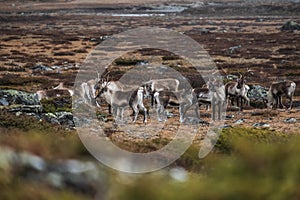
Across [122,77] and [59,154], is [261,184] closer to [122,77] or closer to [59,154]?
[59,154]

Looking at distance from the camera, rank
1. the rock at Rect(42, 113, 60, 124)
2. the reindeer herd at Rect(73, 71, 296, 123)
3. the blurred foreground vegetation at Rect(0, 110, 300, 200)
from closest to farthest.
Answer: the blurred foreground vegetation at Rect(0, 110, 300, 200) < the rock at Rect(42, 113, 60, 124) < the reindeer herd at Rect(73, 71, 296, 123)

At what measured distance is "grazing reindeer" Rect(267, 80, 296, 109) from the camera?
19875mm

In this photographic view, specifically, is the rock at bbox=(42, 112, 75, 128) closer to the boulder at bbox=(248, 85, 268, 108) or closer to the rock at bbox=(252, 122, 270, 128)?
the rock at bbox=(252, 122, 270, 128)

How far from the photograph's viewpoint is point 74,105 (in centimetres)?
1925

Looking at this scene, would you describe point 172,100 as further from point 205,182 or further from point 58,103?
point 205,182

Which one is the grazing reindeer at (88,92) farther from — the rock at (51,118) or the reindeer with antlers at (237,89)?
the reindeer with antlers at (237,89)

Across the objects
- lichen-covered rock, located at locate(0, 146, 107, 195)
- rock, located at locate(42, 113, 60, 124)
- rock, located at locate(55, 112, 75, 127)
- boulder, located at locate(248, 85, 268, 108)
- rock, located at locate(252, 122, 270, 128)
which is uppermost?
lichen-covered rock, located at locate(0, 146, 107, 195)

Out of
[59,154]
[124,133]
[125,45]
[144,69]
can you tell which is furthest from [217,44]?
[59,154]

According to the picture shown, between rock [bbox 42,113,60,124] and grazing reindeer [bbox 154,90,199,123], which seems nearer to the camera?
rock [bbox 42,113,60,124]

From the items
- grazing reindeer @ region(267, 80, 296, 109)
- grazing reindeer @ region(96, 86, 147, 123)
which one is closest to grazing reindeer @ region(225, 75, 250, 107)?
grazing reindeer @ region(267, 80, 296, 109)

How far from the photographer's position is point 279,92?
20.0m

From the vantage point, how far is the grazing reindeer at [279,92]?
19875mm

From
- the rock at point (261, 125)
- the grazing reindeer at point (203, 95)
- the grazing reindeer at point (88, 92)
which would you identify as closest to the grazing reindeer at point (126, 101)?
the grazing reindeer at point (203, 95)

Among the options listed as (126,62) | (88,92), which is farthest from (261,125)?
(126,62)
